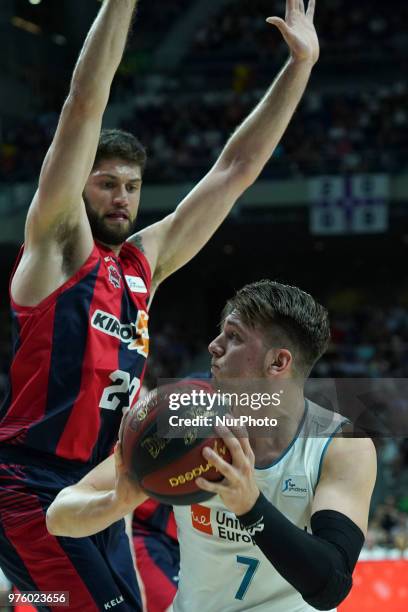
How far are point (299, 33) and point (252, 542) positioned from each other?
205 centimetres

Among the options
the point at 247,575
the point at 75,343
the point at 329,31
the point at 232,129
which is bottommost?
the point at 247,575

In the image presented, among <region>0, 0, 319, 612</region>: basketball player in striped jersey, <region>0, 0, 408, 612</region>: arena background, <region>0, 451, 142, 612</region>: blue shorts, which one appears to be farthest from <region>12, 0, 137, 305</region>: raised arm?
<region>0, 0, 408, 612</region>: arena background

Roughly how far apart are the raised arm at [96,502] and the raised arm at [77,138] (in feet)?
2.91

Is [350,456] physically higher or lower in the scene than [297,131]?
lower

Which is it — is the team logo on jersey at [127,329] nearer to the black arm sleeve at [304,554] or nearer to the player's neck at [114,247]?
the player's neck at [114,247]

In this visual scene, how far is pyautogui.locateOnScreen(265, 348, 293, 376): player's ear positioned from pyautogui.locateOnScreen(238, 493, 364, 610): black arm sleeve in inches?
18.3

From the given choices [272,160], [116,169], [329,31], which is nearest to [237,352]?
[116,169]

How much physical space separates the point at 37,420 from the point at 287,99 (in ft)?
5.43

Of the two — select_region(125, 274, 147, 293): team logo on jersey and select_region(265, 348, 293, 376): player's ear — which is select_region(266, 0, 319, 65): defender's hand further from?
select_region(265, 348, 293, 376): player's ear

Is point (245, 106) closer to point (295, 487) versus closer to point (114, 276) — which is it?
point (114, 276)

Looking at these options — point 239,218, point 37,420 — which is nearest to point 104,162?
point 37,420

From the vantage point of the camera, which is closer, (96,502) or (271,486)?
(96,502)

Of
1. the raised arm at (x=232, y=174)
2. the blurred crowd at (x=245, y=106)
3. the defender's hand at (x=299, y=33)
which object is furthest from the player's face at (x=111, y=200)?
the blurred crowd at (x=245, y=106)

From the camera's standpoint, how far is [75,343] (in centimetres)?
332
